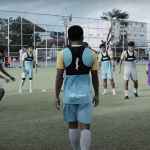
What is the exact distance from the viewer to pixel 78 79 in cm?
770

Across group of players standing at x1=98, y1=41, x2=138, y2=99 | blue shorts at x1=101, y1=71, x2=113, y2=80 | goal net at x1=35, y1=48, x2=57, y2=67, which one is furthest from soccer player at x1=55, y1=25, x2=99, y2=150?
goal net at x1=35, y1=48, x2=57, y2=67

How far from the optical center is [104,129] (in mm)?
10969

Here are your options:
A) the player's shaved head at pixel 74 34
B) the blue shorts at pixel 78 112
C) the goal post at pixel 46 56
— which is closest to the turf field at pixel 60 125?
the blue shorts at pixel 78 112

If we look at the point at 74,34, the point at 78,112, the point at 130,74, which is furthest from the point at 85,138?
the point at 130,74

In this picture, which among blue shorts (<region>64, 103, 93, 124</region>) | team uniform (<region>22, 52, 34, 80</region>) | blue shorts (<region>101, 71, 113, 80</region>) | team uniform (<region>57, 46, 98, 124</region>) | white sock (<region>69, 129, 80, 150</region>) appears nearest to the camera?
team uniform (<region>57, 46, 98, 124</region>)

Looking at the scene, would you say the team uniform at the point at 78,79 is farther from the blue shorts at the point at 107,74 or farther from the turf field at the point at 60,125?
Answer: the blue shorts at the point at 107,74

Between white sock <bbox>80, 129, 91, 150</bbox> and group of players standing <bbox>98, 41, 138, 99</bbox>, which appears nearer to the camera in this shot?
white sock <bbox>80, 129, 91, 150</bbox>

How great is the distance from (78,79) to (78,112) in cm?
48

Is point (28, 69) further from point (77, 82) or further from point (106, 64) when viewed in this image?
point (77, 82)

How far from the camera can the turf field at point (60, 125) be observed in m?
9.32

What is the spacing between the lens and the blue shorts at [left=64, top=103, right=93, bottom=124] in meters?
7.74

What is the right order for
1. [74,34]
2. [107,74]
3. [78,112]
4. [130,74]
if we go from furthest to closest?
[107,74]
[130,74]
[78,112]
[74,34]

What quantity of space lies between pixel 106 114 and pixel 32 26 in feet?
167

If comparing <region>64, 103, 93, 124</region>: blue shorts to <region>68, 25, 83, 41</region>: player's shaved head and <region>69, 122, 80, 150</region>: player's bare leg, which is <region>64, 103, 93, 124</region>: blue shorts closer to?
<region>69, 122, 80, 150</region>: player's bare leg
